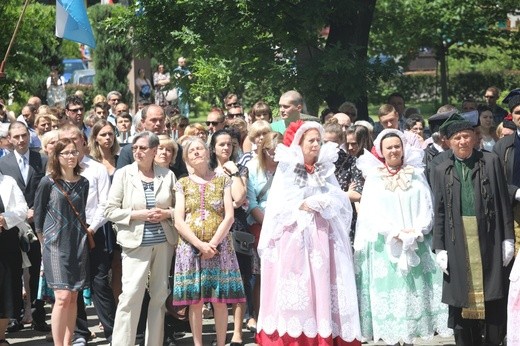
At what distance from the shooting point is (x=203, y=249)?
31.3 ft

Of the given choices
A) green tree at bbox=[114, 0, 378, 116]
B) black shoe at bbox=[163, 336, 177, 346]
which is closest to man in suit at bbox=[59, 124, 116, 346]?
black shoe at bbox=[163, 336, 177, 346]

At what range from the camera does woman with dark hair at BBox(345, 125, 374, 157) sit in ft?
36.1

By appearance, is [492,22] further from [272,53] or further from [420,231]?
[420,231]

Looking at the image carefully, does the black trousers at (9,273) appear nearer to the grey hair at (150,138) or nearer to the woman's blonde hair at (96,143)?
the woman's blonde hair at (96,143)

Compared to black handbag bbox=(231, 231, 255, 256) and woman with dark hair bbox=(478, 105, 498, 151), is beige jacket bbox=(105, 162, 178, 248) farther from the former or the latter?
woman with dark hair bbox=(478, 105, 498, 151)

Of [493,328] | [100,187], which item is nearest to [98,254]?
[100,187]

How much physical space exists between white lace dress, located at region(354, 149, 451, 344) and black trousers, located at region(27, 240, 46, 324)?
338 cm

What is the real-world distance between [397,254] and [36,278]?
3925 mm

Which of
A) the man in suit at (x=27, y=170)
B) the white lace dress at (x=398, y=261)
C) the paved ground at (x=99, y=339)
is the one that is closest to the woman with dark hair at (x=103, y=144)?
the man in suit at (x=27, y=170)

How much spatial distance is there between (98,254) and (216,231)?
4.41 ft

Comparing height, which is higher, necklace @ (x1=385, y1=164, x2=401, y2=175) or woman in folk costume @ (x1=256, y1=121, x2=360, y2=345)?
necklace @ (x1=385, y1=164, x2=401, y2=175)

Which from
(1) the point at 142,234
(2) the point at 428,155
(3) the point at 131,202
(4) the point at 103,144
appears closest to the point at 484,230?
(2) the point at 428,155

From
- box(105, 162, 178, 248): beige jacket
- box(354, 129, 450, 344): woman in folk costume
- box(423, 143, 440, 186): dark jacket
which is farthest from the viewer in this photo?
box(423, 143, 440, 186): dark jacket

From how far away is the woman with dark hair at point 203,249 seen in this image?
963 cm
